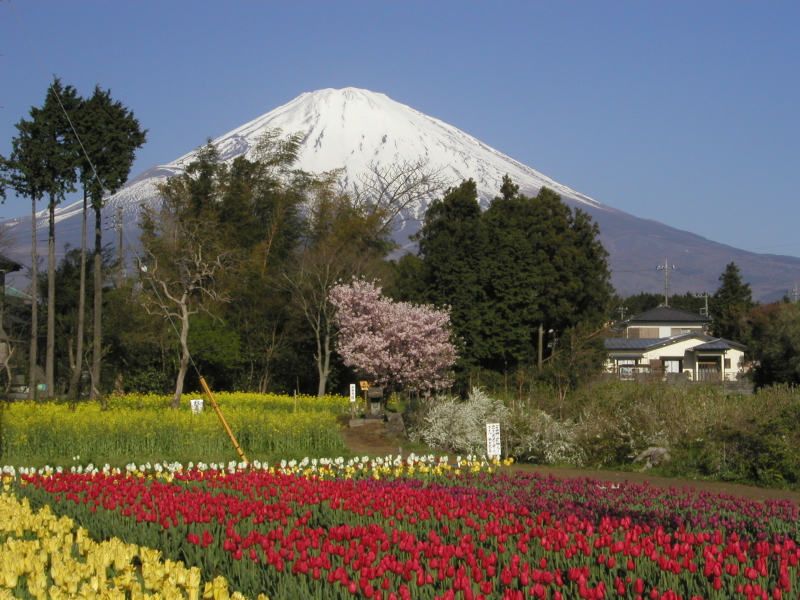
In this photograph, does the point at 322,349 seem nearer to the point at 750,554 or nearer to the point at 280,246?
the point at 280,246

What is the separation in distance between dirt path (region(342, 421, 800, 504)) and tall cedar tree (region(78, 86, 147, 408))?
14.0 metres

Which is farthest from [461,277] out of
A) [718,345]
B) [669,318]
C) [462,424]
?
[669,318]

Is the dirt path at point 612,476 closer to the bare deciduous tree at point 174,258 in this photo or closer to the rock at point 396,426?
the rock at point 396,426

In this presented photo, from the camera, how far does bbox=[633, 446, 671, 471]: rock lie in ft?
43.8

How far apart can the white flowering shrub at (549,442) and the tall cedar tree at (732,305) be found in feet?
178

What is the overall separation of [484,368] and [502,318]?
202 centimetres

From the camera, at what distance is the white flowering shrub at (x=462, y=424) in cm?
1616

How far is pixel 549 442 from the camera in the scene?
48.1 ft

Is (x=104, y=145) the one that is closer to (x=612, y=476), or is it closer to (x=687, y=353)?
(x=612, y=476)

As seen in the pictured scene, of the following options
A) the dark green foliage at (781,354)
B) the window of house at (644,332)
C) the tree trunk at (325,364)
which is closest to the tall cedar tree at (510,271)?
the tree trunk at (325,364)

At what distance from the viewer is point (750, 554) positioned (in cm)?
579

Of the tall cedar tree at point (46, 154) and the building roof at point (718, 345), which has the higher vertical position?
the tall cedar tree at point (46, 154)

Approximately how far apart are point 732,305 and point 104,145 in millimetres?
52101

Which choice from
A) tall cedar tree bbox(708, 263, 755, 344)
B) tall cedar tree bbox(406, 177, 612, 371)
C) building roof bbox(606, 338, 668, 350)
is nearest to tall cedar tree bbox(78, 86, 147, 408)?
tall cedar tree bbox(406, 177, 612, 371)
